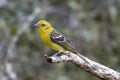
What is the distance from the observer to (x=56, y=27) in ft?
24.0

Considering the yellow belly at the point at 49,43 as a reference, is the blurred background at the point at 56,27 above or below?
above

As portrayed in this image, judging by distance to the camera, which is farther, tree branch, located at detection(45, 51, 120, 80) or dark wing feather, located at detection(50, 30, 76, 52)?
dark wing feather, located at detection(50, 30, 76, 52)

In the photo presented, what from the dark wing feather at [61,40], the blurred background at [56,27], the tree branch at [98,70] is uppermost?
the blurred background at [56,27]

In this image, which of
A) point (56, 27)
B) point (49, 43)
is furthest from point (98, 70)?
point (56, 27)

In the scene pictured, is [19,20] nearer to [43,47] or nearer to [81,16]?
[43,47]

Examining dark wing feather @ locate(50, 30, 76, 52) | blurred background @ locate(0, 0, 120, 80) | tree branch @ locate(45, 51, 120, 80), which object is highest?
blurred background @ locate(0, 0, 120, 80)

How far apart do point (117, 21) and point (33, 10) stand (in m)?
1.55

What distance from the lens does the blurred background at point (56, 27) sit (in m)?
6.88

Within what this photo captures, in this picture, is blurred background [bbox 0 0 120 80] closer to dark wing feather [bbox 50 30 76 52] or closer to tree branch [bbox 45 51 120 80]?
dark wing feather [bbox 50 30 76 52]

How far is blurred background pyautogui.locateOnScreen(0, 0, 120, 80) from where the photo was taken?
6875mm

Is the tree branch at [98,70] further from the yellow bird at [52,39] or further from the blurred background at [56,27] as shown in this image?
the blurred background at [56,27]

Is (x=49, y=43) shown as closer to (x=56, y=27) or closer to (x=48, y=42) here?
(x=48, y=42)

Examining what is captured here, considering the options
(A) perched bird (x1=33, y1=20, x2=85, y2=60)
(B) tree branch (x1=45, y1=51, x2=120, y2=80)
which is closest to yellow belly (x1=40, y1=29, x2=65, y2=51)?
(A) perched bird (x1=33, y1=20, x2=85, y2=60)

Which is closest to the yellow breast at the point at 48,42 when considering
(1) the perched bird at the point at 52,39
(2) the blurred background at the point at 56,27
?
(1) the perched bird at the point at 52,39
